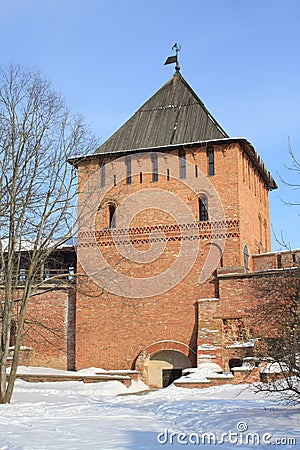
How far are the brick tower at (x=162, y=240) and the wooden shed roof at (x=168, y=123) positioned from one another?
0.06 meters

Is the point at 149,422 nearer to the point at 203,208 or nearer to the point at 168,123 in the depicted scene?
the point at 203,208

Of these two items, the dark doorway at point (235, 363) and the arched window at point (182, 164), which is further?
the arched window at point (182, 164)

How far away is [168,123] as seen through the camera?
23.4 metres

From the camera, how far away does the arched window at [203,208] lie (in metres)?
22.0

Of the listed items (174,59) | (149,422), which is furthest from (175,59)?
(149,422)

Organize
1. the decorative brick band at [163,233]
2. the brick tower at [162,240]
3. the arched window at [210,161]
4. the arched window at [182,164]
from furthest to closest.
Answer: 1. the arched window at [182,164]
2. the arched window at [210,161]
3. the decorative brick band at [163,233]
4. the brick tower at [162,240]

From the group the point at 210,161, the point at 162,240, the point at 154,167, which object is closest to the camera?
the point at 162,240

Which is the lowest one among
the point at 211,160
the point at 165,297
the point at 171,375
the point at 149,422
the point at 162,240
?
the point at 149,422

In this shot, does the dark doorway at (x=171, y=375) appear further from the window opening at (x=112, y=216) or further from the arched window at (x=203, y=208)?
the window opening at (x=112, y=216)

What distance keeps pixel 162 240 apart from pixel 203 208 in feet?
6.17

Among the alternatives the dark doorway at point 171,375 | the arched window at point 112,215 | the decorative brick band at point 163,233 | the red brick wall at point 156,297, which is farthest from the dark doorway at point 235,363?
the arched window at point 112,215

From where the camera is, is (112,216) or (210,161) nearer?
(210,161)

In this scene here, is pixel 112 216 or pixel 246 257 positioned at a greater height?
pixel 112 216

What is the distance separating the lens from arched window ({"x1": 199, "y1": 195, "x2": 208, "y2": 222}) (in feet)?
72.2
